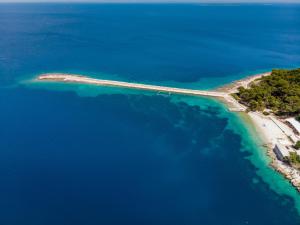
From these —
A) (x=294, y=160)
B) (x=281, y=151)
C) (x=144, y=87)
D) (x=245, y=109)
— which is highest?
(x=144, y=87)

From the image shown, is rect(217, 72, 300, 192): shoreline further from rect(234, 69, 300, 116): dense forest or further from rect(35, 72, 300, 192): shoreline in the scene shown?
rect(234, 69, 300, 116): dense forest

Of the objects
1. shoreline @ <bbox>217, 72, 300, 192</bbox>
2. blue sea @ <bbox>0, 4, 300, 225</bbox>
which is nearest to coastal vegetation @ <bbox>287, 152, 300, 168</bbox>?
shoreline @ <bbox>217, 72, 300, 192</bbox>

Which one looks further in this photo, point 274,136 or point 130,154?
point 274,136

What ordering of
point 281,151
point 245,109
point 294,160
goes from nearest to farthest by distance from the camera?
1. point 294,160
2. point 281,151
3. point 245,109

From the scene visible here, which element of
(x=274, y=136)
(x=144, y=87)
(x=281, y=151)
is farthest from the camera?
(x=144, y=87)

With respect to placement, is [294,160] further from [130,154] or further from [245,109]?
[130,154]

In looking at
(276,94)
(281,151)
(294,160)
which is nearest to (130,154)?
(281,151)

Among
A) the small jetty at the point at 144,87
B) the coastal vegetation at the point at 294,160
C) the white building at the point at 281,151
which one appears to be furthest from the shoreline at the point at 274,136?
the small jetty at the point at 144,87
